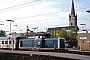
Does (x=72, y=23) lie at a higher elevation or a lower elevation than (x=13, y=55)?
higher

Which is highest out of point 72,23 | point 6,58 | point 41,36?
point 72,23

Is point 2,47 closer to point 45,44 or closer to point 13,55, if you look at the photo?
point 45,44

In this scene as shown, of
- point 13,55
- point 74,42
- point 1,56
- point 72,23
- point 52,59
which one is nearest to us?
point 52,59

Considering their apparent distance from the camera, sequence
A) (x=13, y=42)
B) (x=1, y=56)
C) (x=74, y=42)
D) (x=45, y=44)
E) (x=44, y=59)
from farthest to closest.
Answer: (x=74, y=42)
(x=13, y=42)
(x=45, y=44)
(x=1, y=56)
(x=44, y=59)

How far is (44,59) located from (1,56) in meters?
9.52

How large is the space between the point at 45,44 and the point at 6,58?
12997 millimetres

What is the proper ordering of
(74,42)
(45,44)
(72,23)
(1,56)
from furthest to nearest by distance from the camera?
(72,23), (74,42), (45,44), (1,56)

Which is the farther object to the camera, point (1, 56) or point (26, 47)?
point (26, 47)

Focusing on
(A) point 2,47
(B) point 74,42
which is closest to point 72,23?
(B) point 74,42

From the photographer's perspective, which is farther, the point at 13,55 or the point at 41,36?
the point at 41,36

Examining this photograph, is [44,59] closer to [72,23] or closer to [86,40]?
[86,40]

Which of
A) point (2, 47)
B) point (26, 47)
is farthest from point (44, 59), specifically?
point (2, 47)

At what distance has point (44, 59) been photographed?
21.0 meters

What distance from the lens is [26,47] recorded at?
41.9 meters
